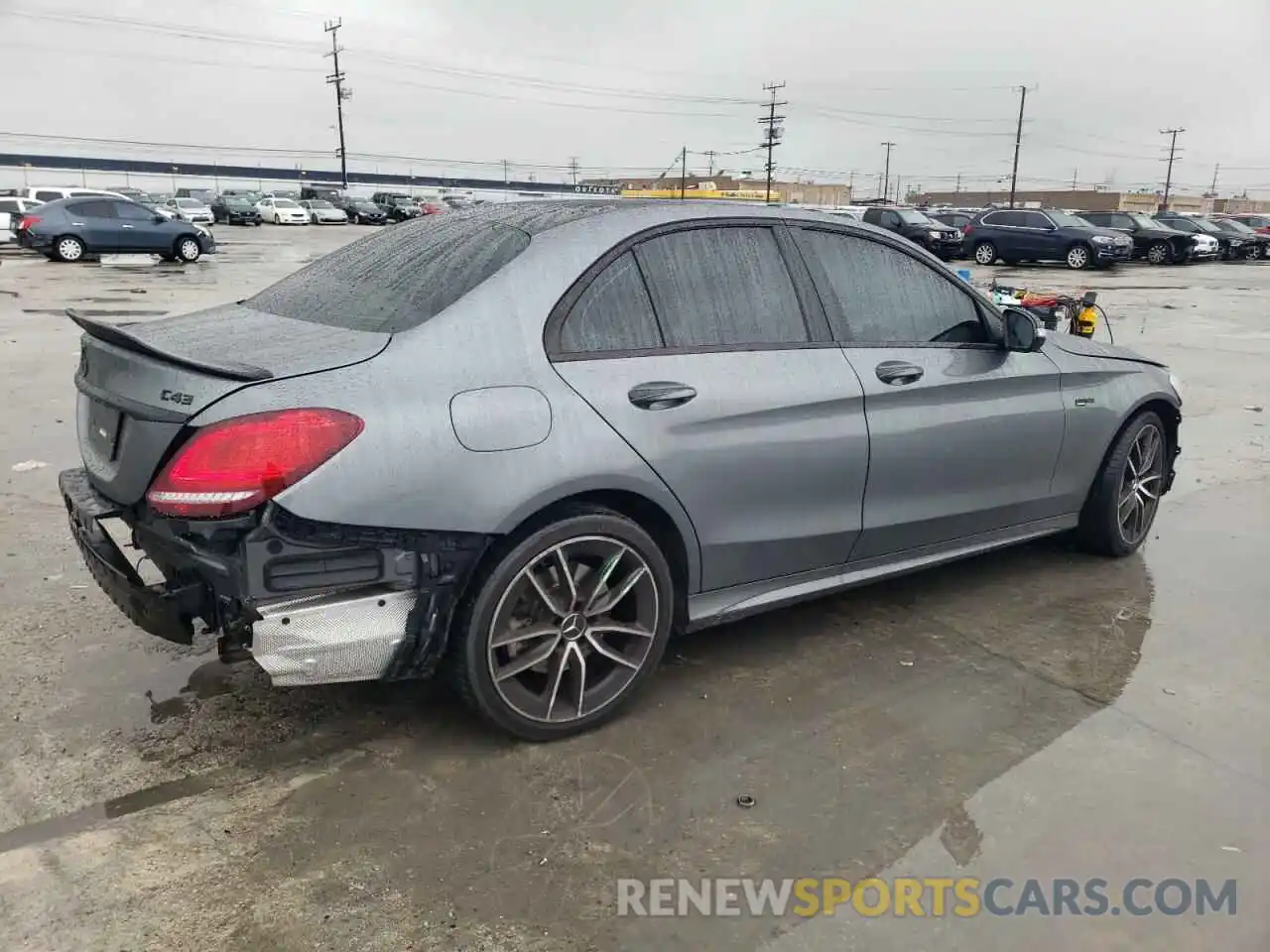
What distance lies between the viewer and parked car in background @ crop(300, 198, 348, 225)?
166ft

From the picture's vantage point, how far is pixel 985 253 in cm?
2891

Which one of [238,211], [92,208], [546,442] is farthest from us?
[238,211]

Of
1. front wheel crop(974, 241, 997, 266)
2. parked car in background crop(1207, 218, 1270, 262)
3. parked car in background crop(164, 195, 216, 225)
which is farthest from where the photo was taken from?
parked car in background crop(164, 195, 216, 225)

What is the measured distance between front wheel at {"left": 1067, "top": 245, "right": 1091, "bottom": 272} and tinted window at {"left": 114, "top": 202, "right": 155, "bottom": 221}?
24.1m

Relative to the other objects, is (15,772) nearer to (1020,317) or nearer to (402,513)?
(402,513)

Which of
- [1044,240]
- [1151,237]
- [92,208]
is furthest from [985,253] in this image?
[92,208]

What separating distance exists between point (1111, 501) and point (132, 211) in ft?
78.3

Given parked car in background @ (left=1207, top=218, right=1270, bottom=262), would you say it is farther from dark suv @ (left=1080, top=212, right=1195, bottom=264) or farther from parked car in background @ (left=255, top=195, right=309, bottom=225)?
parked car in background @ (left=255, top=195, right=309, bottom=225)

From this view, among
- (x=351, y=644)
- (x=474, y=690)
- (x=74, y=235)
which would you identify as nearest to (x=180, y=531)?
(x=351, y=644)

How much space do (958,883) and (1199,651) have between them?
1946 mm

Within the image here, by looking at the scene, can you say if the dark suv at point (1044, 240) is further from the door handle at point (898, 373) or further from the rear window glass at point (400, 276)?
the rear window glass at point (400, 276)

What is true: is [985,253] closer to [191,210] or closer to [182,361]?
[182,361]

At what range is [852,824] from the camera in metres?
2.68

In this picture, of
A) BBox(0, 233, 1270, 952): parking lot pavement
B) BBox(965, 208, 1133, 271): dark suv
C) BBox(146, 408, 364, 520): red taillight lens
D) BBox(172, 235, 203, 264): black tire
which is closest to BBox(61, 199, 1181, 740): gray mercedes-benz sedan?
BBox(146, 408, 364, 520): red taillight lens
